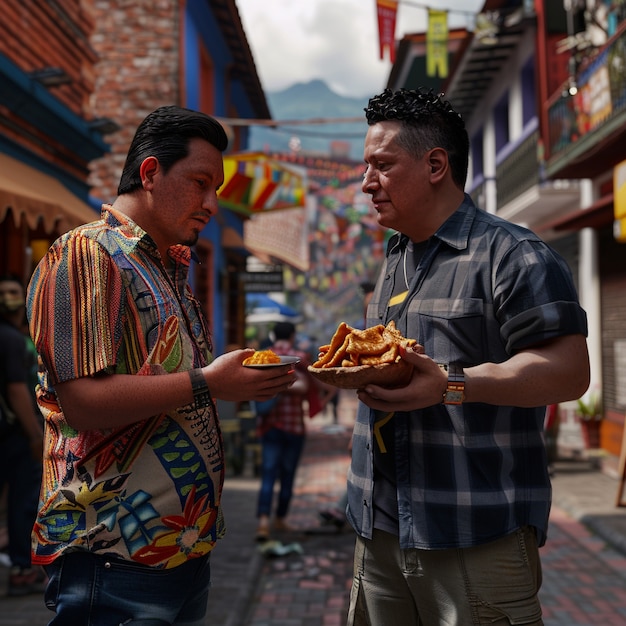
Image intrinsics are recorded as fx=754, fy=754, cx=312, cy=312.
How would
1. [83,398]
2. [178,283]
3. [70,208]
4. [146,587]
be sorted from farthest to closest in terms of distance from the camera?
[70,208], [178,283], [146,587], [83,398]

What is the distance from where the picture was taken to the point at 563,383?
79.4 inches

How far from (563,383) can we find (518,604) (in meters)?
0.64

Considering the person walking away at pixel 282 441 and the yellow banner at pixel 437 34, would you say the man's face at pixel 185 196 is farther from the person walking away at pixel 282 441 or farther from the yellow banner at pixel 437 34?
the yellow banner at pixel 437 34

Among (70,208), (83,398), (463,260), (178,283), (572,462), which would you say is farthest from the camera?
(572,462)

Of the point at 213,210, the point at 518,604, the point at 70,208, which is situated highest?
the point at 70,208

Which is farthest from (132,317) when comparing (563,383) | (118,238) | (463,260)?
(563,383)

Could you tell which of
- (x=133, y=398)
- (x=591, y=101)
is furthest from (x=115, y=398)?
(x=591, y=101)

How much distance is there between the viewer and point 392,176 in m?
2.35

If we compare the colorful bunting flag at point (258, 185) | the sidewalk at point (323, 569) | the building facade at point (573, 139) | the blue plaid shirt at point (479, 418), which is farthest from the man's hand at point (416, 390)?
the colorful bunting flag at point (258, 185)

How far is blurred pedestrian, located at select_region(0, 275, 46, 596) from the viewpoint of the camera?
17.4 feet

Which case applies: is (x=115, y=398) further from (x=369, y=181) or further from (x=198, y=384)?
(x=369, y=181)

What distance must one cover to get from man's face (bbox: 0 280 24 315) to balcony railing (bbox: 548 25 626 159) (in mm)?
8363

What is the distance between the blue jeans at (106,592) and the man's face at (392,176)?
1.28 metres

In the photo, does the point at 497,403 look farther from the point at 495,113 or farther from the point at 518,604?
the point at 495,113
